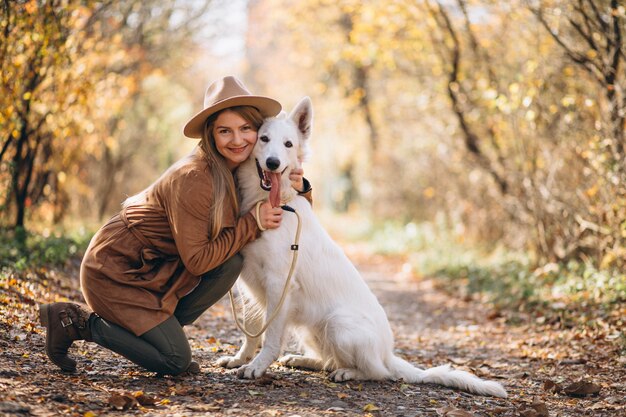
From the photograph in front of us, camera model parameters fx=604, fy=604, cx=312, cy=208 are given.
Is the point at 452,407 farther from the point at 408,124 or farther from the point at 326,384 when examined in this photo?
the point at 408,124

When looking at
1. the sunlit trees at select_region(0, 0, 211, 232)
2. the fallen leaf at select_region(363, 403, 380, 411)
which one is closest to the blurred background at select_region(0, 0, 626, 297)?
the sunlit trees at select_region(0, 0, 211, 232)

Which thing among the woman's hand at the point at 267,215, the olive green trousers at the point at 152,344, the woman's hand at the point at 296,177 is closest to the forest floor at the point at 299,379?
the olive green trousers at the point at 152,344

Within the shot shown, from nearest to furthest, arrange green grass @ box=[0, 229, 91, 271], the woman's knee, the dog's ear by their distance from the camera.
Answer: the woman's knee < the dog's ear < green grass @ box=[0, 229, 91, 271]

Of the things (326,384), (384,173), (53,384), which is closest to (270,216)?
(326,384)

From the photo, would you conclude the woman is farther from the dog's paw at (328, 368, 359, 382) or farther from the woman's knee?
the dog's paw at (328, 368, 359, 382)

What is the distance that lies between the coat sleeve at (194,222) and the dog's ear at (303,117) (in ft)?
2.52

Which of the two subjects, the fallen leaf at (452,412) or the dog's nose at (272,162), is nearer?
the fallen leaf at (452,412)

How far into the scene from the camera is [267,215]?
12.7 feet

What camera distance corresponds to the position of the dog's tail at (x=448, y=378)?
393 centimetres

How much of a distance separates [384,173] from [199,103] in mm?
10093

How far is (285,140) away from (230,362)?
5.18 ft

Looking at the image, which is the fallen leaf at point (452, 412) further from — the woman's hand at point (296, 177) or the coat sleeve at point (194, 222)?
the woman's hand at point (296, 177)

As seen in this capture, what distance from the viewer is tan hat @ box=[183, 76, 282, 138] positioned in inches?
150

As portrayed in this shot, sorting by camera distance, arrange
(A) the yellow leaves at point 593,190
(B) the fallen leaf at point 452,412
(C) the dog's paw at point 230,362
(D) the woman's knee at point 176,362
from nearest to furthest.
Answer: (B) the fallen leaf at point 452,412
(D) the woman's knee at point 176,362
(C) the dog's paw at point 230,362
(A) the yellow leaves at point 593,190
